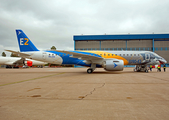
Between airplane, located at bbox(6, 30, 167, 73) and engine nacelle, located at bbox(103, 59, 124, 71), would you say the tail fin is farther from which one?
engine nacelle, located at bbox(103, 59, 124, 71)

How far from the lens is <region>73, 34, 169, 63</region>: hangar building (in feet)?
157

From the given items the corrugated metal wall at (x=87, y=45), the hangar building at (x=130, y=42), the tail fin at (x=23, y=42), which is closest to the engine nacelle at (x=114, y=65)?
the tail fin at (x=23, y=42)

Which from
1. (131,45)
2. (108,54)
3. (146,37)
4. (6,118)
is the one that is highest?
(146,37)

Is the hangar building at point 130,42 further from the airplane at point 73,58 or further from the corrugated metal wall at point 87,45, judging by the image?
the airplane at point 73,58

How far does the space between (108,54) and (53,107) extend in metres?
14.2

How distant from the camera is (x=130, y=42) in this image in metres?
49.2

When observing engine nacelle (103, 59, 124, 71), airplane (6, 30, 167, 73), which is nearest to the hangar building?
airplane (6, 30, 167, 73)

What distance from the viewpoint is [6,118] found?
301cm

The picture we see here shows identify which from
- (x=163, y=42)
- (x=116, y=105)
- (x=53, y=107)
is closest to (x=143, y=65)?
(x=116, y=105)

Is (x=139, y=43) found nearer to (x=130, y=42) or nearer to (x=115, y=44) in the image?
(x=130, y=42)

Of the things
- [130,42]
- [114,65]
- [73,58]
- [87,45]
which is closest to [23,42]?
[73,58]

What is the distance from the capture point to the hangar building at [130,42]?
48.0 metres

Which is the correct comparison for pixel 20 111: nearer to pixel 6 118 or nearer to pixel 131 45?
pixel 6 118

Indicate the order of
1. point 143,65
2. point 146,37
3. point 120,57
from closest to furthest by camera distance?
point 120,57 < point 143,65 < point 146,37
